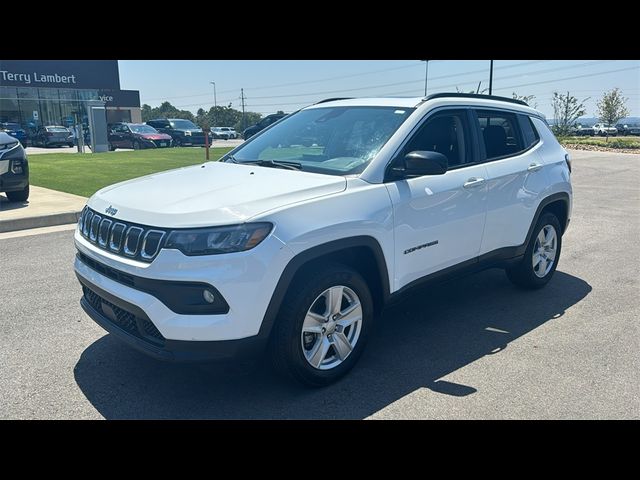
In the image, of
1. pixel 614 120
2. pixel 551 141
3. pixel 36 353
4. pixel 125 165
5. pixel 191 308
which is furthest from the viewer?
pixel 614 120

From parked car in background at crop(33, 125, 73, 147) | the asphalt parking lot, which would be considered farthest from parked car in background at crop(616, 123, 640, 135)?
the asphalt parking lot

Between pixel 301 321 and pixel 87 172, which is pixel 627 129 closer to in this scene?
pixel 87 172

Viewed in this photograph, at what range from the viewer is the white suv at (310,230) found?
3.01 meters

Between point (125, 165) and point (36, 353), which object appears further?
point (125, 165)

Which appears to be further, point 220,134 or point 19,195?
point 220,134

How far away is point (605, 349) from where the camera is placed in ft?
13.9

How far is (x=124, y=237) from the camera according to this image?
3.23m

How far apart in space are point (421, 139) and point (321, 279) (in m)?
1.55

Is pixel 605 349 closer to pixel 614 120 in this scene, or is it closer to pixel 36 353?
pixel 36 353

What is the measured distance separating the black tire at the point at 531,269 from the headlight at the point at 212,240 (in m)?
3.32

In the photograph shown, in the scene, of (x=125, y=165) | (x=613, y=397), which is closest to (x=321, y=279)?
(x=613, y=397)

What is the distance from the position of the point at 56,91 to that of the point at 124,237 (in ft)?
168

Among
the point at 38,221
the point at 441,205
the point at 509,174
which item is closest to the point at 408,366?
the point at 441,205

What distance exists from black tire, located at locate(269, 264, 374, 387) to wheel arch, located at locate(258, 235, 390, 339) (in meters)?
0.06
